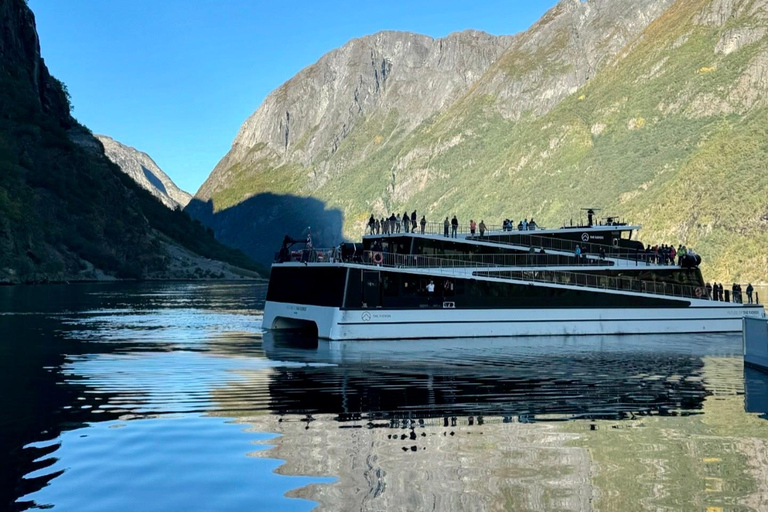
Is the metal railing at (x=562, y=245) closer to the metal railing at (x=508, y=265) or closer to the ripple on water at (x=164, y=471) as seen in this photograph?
the metal railing at (x=508, y=265)

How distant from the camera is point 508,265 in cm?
4838

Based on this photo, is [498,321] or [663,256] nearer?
[498,321]

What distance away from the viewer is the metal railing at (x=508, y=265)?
44666 mm

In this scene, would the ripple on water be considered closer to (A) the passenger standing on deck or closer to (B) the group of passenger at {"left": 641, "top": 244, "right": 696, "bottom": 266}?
(A) the passenger standing on deck

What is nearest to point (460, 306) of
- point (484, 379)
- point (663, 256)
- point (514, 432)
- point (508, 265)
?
point (508, 265)

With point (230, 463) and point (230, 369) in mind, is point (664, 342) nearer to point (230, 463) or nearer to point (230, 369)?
point (230, 369)

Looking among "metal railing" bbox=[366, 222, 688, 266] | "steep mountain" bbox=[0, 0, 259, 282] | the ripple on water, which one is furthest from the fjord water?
"steep mountain" bbox=[0, 0, 259, 282]

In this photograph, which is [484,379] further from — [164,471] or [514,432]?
[164,471]

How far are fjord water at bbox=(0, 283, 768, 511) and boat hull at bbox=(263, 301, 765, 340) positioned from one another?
5.78m

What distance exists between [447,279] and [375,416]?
78.4 ft

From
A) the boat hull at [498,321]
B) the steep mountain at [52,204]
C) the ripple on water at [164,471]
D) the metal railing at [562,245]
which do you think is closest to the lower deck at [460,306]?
the boat hull at [498,321]

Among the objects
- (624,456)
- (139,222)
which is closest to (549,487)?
(624,456)

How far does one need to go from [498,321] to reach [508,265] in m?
4.10

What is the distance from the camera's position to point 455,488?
14234 millimetres
